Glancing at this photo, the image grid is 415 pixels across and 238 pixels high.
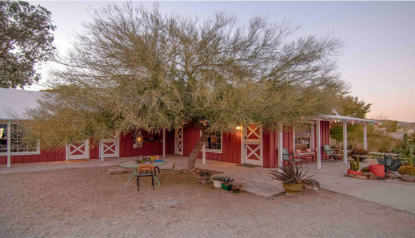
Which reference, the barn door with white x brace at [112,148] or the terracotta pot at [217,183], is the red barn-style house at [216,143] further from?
the terracotta pot at [217,183]

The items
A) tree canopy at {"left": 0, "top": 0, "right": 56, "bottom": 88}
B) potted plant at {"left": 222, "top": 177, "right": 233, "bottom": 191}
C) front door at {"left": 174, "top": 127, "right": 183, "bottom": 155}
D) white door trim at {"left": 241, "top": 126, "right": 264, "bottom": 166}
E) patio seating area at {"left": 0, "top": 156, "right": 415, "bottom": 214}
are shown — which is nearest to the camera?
patio seating area at {"left": 0, "top": 156, "right": 415, "bottom": 214}

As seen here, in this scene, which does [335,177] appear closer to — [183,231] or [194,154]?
[194,154]

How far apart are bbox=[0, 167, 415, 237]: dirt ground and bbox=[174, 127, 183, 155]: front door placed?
7.48 m

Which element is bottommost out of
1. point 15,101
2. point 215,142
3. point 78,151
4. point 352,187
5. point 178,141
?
point 352,187

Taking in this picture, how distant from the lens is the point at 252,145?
9383 millimetres

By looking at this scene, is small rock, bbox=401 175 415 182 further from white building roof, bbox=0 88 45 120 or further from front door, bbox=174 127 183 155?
white building roof, bbox=0 88 45 120

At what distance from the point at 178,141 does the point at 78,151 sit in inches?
203

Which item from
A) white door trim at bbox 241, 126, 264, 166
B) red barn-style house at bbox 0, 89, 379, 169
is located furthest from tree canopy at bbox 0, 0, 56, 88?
white door trim at bbox 241, 126, 264, 166

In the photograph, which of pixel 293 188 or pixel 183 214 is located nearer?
pixel 183 214

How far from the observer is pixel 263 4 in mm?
7234

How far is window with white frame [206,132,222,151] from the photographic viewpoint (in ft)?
35.2

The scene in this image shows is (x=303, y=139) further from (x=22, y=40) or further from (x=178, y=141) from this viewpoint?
(x=22, y=40)

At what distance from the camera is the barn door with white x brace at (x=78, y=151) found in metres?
10.8

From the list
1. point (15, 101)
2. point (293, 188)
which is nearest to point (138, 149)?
point (15, 101)
